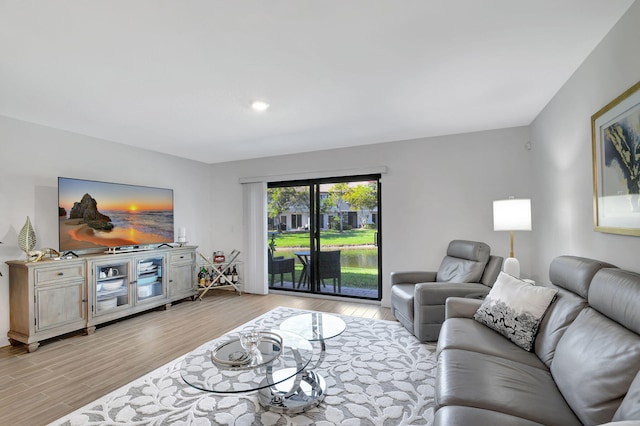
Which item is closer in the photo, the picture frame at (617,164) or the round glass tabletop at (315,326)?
the picture frame at (617,164)

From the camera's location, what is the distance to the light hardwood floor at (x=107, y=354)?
6.95 ft

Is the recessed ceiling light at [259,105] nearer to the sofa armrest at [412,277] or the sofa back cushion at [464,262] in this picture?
the sofa armrest at [412,277]

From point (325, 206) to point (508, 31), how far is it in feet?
11.1

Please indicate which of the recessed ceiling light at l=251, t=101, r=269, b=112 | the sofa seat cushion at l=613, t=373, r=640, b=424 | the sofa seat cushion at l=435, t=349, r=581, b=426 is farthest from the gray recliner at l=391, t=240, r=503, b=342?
the recessed ceiling light at l=251, t=101, r=269, b=112

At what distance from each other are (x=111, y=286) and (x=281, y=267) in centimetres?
250

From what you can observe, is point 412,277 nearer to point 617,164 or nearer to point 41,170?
point 617,164

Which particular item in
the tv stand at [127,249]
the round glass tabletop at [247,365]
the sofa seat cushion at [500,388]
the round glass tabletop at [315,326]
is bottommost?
the round glass tabletop at [315,326]

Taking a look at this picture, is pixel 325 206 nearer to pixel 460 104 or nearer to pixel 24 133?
pixel 460 104

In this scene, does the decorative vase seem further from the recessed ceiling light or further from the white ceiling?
the recessed ceiling light

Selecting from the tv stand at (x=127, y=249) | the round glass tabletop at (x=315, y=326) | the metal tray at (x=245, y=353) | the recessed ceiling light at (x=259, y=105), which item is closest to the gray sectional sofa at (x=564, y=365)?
the round glass tabletop at (x=315, y=326)

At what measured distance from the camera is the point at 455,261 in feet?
11.4

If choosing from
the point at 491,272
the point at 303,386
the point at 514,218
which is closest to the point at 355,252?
the point at 491,272

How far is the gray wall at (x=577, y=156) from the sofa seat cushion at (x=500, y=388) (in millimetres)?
892

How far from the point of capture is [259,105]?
284 centimetres
